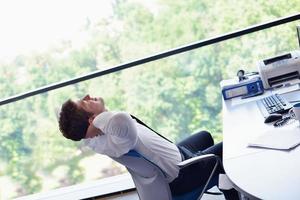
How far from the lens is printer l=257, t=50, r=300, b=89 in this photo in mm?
2592

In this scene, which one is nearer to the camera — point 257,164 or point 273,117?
point 257,164

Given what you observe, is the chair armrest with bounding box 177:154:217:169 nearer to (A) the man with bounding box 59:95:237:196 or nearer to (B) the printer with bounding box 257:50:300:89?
(A) the man with bounding box 59:95:237:196

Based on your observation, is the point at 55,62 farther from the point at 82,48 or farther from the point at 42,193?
the point at 42,193

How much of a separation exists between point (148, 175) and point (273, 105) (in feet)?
2.52

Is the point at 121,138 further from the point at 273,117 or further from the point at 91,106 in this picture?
the point at 273,117

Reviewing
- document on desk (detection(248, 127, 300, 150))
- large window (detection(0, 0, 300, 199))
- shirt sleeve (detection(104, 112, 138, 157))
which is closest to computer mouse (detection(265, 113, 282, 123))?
document on desk (detection(248, 127, 300, 150))

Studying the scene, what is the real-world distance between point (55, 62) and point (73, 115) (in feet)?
6.83

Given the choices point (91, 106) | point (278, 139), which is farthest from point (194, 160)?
point (91, 106)

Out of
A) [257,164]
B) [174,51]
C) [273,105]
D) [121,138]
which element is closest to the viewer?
[257,164]

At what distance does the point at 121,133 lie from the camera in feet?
6.15

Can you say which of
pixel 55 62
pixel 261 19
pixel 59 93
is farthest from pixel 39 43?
pixel 261 19

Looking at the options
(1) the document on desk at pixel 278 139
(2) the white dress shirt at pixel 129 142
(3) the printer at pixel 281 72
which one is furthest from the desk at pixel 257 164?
(3) the printer at pixel 281 72

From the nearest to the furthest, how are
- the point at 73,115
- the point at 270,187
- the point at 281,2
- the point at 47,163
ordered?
the point at 270,187
the point at 73,115
the point at 281,2
the point at 47,163

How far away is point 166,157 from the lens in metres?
2.05
